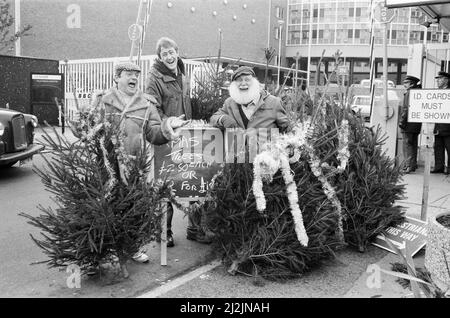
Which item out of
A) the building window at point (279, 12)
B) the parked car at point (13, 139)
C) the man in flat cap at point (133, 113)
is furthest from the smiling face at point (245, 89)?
the building window at point (279, 12)

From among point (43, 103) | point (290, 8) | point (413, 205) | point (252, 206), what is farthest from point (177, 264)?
point (290, 8)

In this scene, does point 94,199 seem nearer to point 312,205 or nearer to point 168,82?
point 168,82

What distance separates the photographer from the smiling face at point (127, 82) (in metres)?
3.94

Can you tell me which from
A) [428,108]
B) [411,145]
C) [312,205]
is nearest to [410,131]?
[411,145]

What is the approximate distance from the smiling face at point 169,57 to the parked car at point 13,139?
4388 mm

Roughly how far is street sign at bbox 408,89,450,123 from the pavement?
1.33 metres

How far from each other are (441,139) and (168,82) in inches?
261

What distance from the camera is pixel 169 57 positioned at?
178 inches

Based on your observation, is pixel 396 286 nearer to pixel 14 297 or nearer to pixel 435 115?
pixel 435 115

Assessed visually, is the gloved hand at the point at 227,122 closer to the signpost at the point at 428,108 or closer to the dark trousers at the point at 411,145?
the signpost at the point at 428,108

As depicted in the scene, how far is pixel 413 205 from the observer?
6.56 meters

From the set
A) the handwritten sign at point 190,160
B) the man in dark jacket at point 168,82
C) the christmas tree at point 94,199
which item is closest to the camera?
the christmas tree at point 94,199

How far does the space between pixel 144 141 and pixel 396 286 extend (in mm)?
2314

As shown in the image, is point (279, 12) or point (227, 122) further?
point (279, 12)
